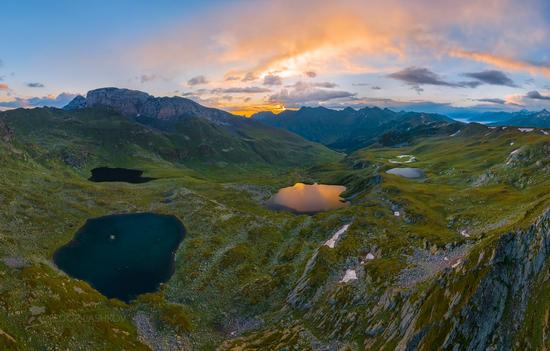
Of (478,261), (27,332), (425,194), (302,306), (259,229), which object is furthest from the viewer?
(425,194)

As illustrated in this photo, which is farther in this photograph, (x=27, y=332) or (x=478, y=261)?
(x=27, y=332)

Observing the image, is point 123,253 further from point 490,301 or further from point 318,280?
point 490,301

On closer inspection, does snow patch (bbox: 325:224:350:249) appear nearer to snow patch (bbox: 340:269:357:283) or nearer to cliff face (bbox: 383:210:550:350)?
snow patch (bbox: 340:269:357:283)

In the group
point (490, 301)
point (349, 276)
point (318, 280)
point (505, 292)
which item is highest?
point (505, 292)

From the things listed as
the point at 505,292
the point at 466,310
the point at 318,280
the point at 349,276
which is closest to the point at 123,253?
the point at 318,280

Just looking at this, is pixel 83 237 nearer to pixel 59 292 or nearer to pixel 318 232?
pixel 59 292

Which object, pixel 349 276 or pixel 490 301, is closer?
pixel 490 301

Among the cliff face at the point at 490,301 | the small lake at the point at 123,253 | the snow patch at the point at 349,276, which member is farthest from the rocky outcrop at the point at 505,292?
the small lake at the point at 123,253

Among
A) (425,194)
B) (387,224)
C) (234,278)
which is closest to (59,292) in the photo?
(234,278)

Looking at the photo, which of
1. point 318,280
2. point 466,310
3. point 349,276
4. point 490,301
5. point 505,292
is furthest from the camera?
A: point 349,276

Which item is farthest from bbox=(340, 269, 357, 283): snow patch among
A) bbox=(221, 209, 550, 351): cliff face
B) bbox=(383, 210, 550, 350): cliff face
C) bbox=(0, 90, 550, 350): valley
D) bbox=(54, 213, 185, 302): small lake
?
bbox=(54, 213, 185, 302): small lake
